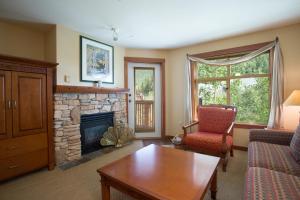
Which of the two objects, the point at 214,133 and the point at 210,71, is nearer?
the point at 214,133

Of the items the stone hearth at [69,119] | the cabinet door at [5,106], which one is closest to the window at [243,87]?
the stone hearth at [69,119]

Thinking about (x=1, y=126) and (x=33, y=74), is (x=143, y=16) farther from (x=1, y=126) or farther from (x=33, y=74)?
(x=1, y=126)

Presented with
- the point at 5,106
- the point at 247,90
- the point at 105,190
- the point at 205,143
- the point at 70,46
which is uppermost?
the point at 70,46

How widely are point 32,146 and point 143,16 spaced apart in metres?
2.50

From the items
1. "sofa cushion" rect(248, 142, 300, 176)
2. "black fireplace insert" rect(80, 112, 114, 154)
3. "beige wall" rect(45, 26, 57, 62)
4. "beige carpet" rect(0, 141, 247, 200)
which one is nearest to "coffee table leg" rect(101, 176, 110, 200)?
"beige carpet" rect(0, 141, 247, 200)

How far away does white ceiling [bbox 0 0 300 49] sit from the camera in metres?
2.11

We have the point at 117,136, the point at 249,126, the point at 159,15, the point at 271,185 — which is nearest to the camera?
the point at 271,185

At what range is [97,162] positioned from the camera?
2719mm

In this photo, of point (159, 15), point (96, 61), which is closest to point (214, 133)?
point (159, 15)

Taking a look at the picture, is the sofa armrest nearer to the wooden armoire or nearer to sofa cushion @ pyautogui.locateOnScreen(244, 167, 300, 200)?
sofa cushion @ pyautogui.locateOnScreen(244, 167, 300, 200)

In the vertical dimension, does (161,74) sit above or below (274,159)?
above

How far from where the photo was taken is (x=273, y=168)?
1.53 meters

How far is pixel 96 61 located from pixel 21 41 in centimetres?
125

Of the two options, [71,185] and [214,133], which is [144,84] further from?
[71,185]
